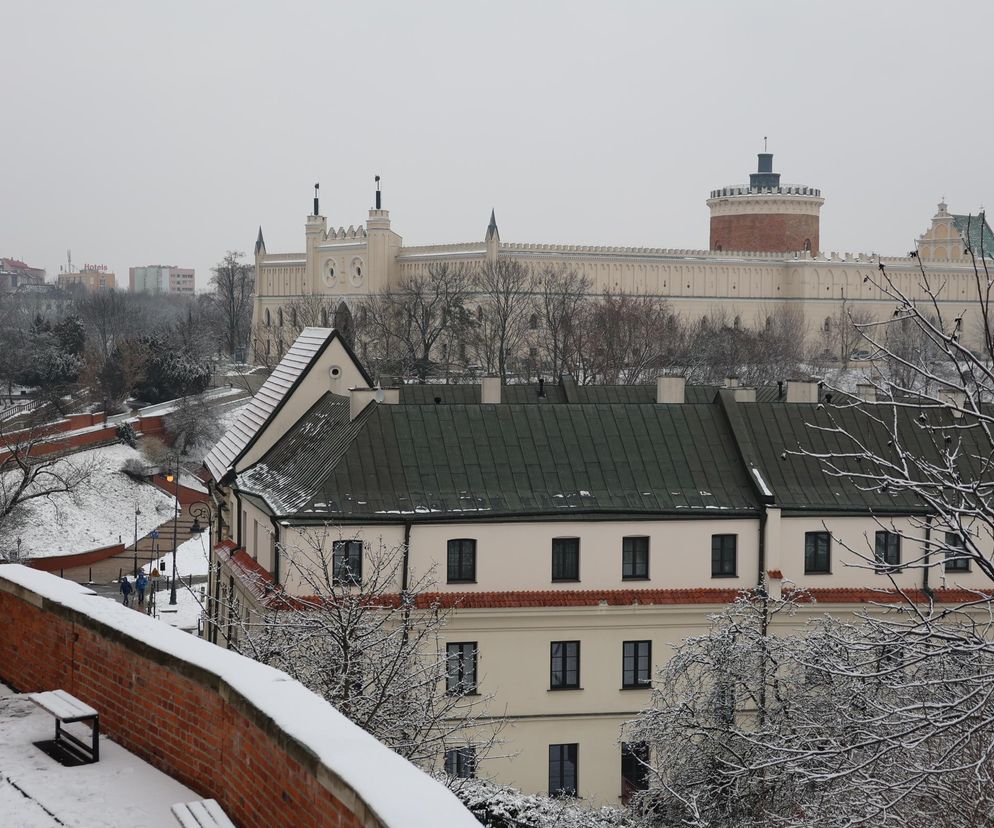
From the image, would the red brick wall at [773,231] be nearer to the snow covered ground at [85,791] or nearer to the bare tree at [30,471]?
the bare tree at [30,471]

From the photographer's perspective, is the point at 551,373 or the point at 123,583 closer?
the point at 123,583

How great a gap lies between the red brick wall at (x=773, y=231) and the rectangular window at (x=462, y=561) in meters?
109

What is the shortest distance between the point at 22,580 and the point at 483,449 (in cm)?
1619

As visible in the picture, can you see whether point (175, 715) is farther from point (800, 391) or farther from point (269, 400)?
point (800, 391)

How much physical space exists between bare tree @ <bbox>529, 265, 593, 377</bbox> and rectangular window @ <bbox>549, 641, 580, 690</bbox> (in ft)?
178

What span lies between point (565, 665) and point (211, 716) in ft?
56.8

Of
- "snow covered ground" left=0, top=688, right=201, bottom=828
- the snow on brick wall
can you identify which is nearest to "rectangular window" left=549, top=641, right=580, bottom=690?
the snow on brick wall

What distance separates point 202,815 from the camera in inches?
325

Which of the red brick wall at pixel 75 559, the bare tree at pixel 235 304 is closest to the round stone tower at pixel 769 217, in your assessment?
the bare tree at pixel 235 304

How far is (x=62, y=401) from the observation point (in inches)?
3024

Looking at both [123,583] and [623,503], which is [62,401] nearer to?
[123,583]

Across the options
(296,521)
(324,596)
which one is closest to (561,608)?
(296,521)

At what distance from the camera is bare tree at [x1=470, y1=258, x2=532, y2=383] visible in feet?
313

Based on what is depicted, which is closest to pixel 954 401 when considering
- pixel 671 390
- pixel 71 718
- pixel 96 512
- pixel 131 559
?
pixel 71 718
